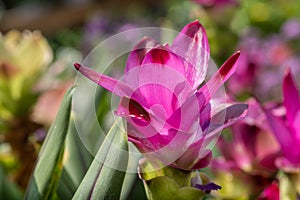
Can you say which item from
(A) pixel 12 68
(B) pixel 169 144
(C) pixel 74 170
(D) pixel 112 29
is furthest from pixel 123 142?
(D) pixel 112 29

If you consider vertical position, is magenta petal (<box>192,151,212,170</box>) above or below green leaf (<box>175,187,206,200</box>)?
above

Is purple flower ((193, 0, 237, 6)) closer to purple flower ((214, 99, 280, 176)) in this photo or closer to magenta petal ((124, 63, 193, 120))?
purple flower ((214, 99, 280, 176))

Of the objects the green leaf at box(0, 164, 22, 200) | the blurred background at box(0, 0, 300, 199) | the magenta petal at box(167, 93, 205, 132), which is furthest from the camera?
the blurred background at box(0, 0, 300, 199)

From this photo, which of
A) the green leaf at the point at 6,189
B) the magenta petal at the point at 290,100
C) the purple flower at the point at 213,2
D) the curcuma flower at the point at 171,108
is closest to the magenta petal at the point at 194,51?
the curcuma flower at the point at 171,108

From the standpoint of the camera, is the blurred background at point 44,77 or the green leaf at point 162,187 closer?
the green leaf at point 162,187

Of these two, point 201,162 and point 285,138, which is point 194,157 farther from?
point 285,138

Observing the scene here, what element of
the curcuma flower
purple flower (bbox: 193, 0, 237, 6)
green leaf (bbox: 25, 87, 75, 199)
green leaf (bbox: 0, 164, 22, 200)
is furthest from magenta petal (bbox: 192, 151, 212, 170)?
purple flower (bbox: 193, 0, 237, 6)

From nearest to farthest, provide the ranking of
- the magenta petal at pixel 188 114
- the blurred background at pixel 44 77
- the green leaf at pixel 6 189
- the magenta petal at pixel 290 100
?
the magenta petal at pixel 188 114
the magenta petal at pixel 290 100
the green leaf at pixel 6 189
the blurred background at pixel 44 77

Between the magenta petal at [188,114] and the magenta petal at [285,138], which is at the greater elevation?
the magenta petal at [188,114]

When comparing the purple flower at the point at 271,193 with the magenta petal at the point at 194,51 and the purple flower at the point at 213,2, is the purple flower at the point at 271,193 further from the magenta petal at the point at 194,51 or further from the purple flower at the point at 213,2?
the purple flower at the point at 213,2
